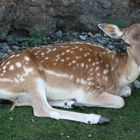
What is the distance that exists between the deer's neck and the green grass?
0.37 m

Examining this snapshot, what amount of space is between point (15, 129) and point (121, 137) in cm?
108

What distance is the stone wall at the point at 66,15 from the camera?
8.62 meters

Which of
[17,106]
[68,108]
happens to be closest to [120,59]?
[68,108]

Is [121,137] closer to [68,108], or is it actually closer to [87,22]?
[68,108]

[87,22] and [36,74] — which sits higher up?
[36,74]

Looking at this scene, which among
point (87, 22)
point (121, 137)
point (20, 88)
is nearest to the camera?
point (121, 137)

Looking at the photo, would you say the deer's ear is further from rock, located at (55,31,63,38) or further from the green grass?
rock, located at (55,31,63,38)

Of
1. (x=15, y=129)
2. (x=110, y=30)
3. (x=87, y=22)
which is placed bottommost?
(x=87, y=22)

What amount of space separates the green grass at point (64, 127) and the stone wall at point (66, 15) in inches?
84.2

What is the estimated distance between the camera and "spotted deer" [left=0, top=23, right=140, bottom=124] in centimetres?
656

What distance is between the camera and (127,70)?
A: 6.88 metres

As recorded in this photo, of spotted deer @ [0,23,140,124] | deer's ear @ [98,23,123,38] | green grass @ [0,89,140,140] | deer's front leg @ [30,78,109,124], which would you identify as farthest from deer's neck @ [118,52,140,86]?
deer's front leg @ [30,78,109,124]

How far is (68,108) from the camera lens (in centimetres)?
674

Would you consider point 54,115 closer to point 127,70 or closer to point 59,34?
point 127,70
